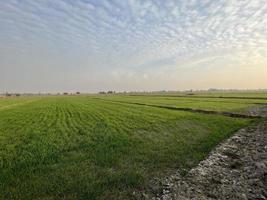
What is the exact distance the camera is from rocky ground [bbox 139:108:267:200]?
25.6 feet

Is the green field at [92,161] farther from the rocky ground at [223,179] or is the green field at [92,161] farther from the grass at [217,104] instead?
the grass at [217,104]

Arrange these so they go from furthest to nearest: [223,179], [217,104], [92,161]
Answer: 1. [217,104]
2. [92,161]
3. [223,179]

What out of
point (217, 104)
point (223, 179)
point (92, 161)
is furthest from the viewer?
point (217, 104)

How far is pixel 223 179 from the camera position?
30.0 ft

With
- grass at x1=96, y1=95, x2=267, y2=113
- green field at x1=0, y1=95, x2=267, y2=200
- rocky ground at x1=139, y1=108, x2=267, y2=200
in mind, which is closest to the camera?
rocky ground at x1=139, y1=108, x2=267, y2=200

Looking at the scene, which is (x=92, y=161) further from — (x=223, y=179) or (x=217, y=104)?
(x=217, y=104)

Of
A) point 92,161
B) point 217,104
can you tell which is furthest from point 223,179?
point 217,104

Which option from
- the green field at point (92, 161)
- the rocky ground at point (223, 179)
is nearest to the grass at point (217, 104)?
the green field at point (92, 161)

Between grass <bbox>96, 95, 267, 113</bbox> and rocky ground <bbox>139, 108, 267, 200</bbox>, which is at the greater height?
rocky ground <bbox>139, 108, 267, 200</bbox>

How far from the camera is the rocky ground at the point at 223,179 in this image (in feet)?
25.6

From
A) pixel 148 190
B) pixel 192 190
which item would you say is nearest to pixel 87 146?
pixel 148 190

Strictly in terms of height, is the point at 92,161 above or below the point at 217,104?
above

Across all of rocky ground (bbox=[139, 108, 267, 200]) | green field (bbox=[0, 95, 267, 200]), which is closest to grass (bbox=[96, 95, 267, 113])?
green field (bbox=[0, 95, 267, 200])

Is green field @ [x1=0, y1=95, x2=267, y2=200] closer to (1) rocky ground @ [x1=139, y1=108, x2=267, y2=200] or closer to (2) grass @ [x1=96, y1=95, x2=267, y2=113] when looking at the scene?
(1) rocky ground @ [x1=139, y1=108, x2=267, y2=200]
